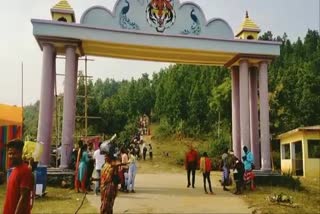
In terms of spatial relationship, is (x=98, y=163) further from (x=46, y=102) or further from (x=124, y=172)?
(x=46, y=102)

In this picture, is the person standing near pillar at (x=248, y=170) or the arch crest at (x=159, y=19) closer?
the person standing near pillar at (x=248, y=170)

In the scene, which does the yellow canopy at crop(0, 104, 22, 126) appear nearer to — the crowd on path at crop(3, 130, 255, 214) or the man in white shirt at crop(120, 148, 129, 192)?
the crowd on path at crop(3, 130, 255, 214)

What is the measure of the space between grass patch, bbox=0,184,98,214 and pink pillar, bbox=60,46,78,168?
1.34 meters

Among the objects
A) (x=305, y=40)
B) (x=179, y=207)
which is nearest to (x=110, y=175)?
(x=179, y=207)

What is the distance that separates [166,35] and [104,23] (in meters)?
2.20

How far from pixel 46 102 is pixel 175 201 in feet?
17.8

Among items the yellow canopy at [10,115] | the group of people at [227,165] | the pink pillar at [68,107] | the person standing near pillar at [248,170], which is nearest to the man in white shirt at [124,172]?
the pink pillar at [68,107]

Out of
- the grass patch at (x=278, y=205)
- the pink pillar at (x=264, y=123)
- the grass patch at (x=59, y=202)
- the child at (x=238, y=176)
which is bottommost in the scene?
the grass patch at (x=278, y=205)

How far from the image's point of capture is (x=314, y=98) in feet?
120

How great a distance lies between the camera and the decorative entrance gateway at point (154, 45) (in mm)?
14328

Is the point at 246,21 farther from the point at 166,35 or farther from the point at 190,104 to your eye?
the point at 190,104

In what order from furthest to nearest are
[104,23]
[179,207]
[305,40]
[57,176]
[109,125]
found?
[305,40] → [109,125] → [104,23] → [57,176] → [179,207]

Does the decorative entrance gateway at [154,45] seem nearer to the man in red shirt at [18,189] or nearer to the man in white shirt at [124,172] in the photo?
the man in white shirt at [124,172]

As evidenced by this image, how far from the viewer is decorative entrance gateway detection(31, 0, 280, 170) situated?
1433 centimetres
